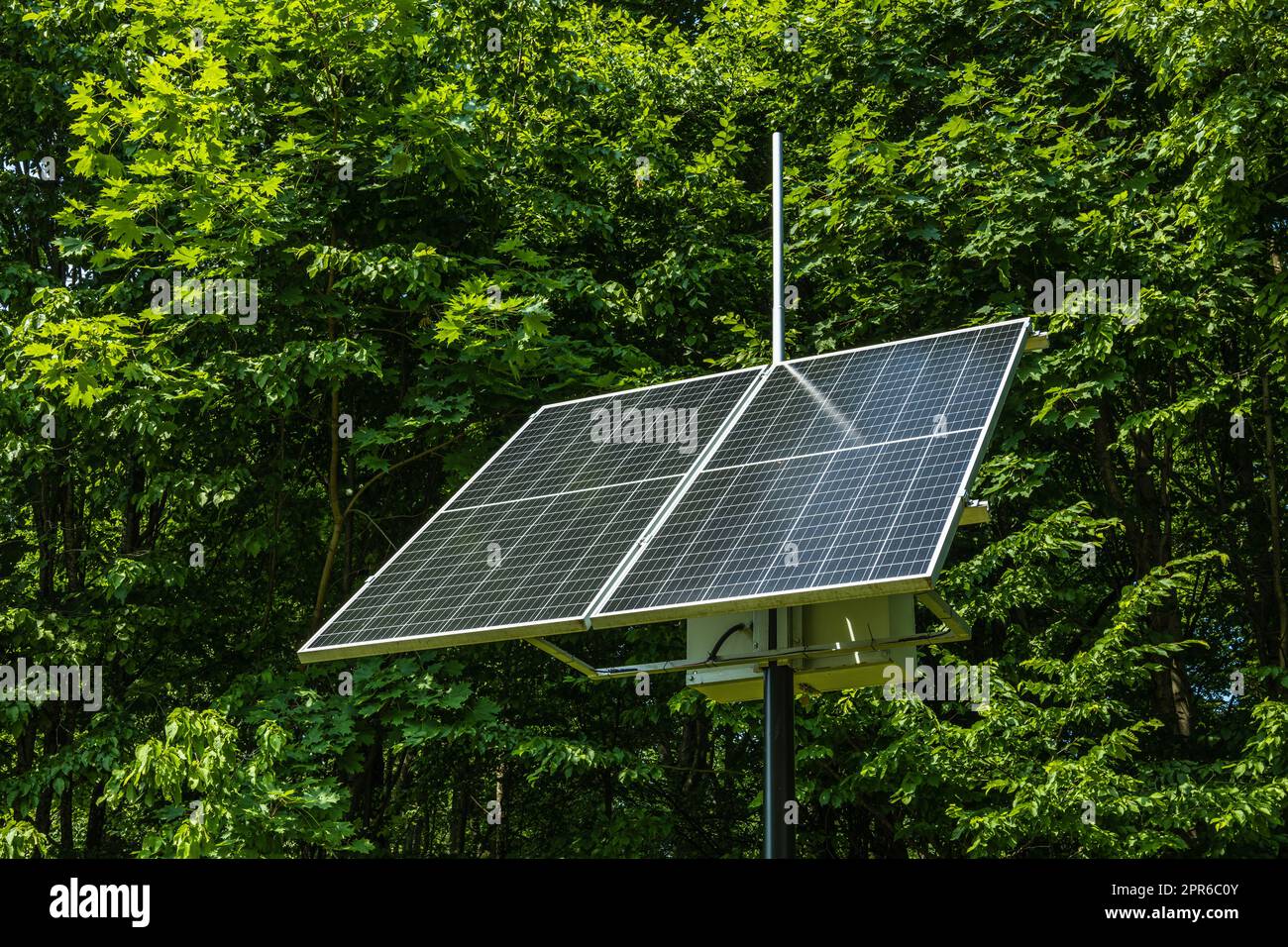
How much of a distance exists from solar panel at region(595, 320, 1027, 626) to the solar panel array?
0.01 m

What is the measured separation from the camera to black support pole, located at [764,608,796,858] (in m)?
7.32

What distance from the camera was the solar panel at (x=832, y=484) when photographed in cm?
738

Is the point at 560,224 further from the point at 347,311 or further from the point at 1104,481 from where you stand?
the point at 1104,481

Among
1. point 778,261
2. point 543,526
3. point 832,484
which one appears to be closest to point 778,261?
point 778,261

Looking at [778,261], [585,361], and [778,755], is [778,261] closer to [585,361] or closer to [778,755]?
[778,755]

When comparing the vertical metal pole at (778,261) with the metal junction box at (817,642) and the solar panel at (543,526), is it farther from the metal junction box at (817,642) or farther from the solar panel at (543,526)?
the metal junction box at (817,642)

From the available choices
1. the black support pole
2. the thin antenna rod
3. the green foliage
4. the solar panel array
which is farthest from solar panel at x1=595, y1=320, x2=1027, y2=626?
the green foliage

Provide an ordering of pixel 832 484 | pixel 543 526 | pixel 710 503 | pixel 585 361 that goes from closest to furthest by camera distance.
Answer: pixel 832 484 → pixel 710 503 → pixel 543 526 → pixel 585 361

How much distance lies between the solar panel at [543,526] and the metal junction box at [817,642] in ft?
2.48

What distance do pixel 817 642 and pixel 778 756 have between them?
677 millimetres

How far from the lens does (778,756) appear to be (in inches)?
299

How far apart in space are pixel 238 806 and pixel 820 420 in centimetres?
676

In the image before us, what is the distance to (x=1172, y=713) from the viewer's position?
18.0 meters
